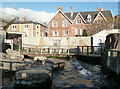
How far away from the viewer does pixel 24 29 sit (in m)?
42.0

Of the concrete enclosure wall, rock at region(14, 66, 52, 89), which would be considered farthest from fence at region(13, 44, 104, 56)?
rock at region(14, 66, 52, 89)

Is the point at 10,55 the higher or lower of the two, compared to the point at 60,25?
lower

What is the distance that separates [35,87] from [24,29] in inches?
1516

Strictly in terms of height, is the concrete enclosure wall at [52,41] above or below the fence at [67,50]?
above

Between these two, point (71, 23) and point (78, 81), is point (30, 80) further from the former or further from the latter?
point (71, 23)

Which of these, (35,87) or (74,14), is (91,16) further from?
(35,87)

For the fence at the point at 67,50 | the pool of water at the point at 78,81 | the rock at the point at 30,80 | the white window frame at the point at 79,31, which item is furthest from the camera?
the white window frame at the point at 79,31

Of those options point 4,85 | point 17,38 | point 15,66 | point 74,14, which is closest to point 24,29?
point 17,38

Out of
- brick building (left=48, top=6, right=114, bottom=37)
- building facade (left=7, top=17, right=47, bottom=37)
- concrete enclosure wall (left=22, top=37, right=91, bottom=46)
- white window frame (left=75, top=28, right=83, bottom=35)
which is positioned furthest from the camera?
building facade (left=7, top=17, right=47, bottom=37)

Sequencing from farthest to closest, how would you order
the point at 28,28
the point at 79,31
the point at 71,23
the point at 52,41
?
the point at 28,28 → the point at 71,23 → the point at 79,31 → the point at 52,41

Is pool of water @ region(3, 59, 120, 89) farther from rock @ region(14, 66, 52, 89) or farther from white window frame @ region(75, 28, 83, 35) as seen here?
white window frame @ region(75, 28, 83, 35)

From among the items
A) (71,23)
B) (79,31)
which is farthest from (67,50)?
(71,23)

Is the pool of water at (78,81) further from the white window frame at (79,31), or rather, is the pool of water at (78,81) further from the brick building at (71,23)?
the white window frame at (79,31)

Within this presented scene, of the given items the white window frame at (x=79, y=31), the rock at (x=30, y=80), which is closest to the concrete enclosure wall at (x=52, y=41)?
the white window frame at (x=79, y=31)
